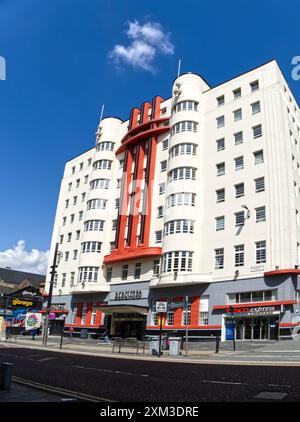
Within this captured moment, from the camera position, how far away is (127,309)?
135 feet

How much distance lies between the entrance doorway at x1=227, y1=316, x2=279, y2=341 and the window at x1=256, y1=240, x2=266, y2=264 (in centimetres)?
470

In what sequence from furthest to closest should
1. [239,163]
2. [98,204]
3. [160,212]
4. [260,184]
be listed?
[98,204], [160,212], [239,163], [260,184]

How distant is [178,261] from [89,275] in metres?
14.4

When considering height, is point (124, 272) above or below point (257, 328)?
above

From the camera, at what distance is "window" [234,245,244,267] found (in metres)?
35.8

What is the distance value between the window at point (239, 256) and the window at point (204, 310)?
4455mm

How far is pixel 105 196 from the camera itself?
51.4 m

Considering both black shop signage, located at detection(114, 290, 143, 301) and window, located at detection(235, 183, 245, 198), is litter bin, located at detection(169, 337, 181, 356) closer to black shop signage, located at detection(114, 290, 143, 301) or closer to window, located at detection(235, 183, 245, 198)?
window, located at detection(235, 183, 245, 198)

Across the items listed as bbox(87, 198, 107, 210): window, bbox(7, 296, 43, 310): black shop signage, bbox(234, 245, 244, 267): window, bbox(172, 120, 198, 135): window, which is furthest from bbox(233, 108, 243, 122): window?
bbox(7, 296, 43, 310): black shop signage

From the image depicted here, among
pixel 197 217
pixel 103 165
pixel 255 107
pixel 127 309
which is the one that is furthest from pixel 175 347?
pixel 103 165

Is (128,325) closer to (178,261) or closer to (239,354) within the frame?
(178,261)

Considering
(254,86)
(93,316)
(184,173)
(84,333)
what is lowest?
(84,333)
